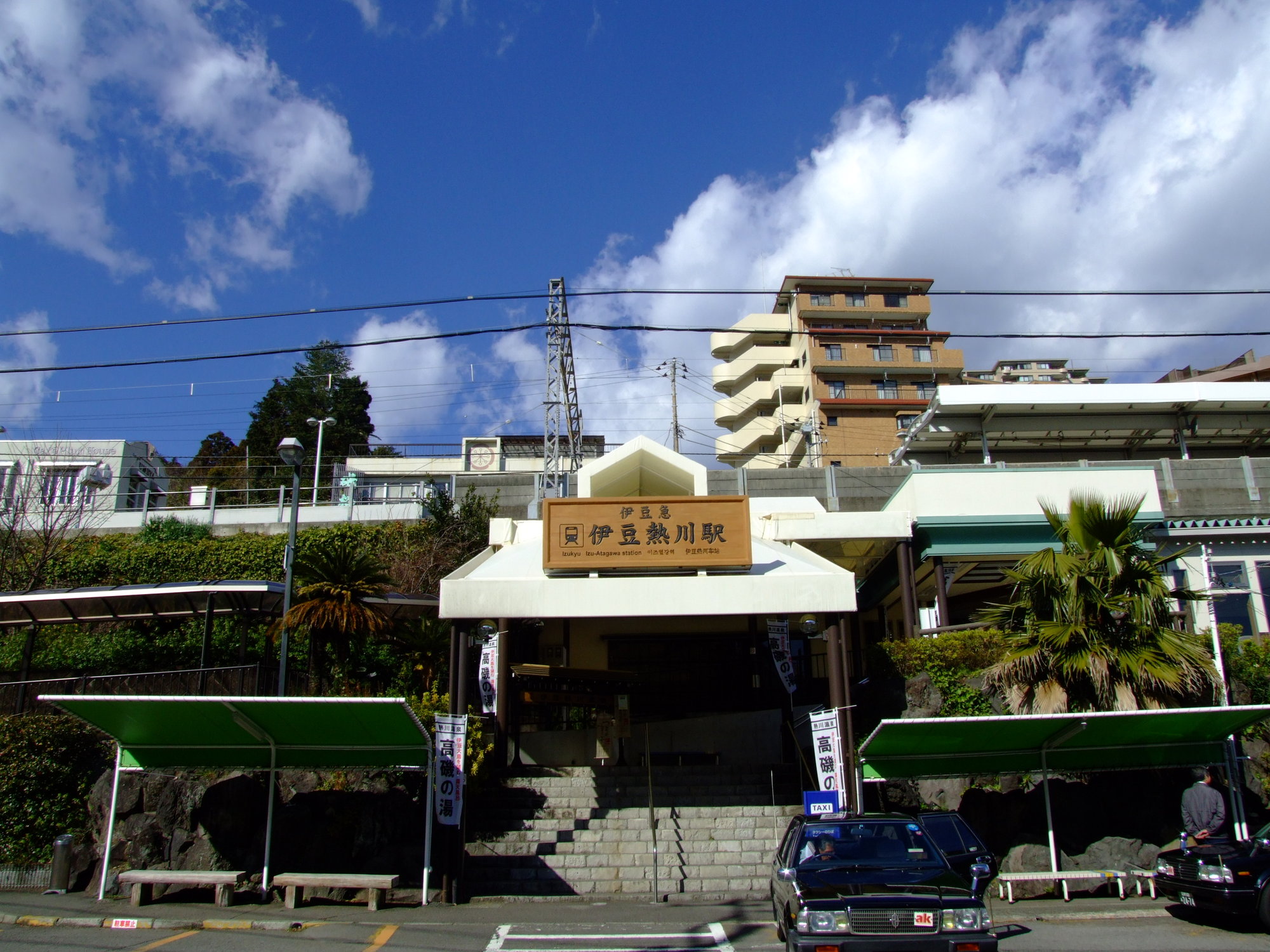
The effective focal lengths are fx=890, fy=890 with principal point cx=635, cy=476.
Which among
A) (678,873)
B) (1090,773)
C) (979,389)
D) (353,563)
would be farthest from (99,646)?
(979,389)

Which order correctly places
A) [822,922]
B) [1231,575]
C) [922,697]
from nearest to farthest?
1. [822,922]
2. [922,697]
3. [1231,575]

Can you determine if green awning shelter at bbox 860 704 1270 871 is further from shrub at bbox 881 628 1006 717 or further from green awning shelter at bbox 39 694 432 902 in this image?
green awning shelter at bbox 39 694 432 902

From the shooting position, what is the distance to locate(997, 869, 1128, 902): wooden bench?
466 inches

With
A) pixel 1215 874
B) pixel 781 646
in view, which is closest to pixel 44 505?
pixel 781 646

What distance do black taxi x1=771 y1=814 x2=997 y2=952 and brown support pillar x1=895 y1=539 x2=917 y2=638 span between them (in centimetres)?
1024

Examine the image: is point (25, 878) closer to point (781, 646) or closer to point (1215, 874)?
point (781, 646)

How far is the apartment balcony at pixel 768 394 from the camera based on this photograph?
2393 inches

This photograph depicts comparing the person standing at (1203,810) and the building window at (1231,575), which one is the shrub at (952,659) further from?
the building window at (1231,575)

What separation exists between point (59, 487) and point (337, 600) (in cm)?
2381

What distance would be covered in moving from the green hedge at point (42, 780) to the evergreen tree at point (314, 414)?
37.7m

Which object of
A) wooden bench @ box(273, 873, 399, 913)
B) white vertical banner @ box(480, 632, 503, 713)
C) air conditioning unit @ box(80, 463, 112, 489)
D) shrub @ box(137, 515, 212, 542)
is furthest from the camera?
air conditioning unit @ box(80, 463, 112, 489)

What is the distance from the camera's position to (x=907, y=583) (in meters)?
20.0

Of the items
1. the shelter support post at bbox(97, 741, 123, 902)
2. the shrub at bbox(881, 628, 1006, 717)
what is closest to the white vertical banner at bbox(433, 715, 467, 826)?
the shelter support post at bbox(97, 741, 123, 902)

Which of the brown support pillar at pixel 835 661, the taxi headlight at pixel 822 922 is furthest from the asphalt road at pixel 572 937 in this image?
the brown support pillar at pixel 835 661
